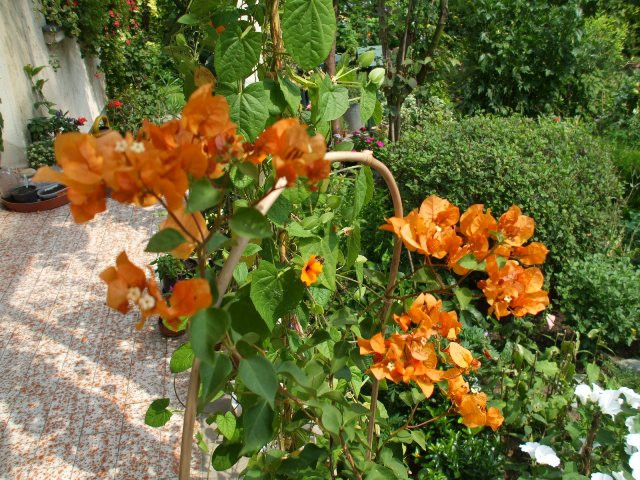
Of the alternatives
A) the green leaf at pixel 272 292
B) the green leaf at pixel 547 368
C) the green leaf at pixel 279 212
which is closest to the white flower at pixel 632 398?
the green leaf at pixel 547 368

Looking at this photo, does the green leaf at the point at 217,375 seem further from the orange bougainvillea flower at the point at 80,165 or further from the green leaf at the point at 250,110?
the green leaf at the point at 250,110

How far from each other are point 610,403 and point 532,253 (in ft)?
2.33

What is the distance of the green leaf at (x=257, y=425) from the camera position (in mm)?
827

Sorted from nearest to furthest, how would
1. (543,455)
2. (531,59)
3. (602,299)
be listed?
1. (543,455)
2. (602,299)
3. (531,59)

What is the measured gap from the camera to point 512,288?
0.90 meters

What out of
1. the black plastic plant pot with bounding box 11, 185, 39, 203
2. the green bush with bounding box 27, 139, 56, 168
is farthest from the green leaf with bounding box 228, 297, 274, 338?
the green bush with bounding box 27, 139, 56, 168

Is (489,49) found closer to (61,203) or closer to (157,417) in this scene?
(61,203)

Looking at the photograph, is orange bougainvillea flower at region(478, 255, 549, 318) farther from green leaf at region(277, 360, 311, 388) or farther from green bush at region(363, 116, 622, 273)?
green bush at region(363, 116, 622, 273)

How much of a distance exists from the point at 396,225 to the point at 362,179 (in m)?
0.34

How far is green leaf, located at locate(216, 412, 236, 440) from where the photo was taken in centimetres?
141

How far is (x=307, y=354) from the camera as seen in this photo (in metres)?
1.39

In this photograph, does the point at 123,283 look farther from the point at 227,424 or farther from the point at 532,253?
the point at 227,424

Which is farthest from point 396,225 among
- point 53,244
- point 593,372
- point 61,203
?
point 61,203

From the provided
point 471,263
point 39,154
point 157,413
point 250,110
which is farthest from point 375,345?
point 39,154
